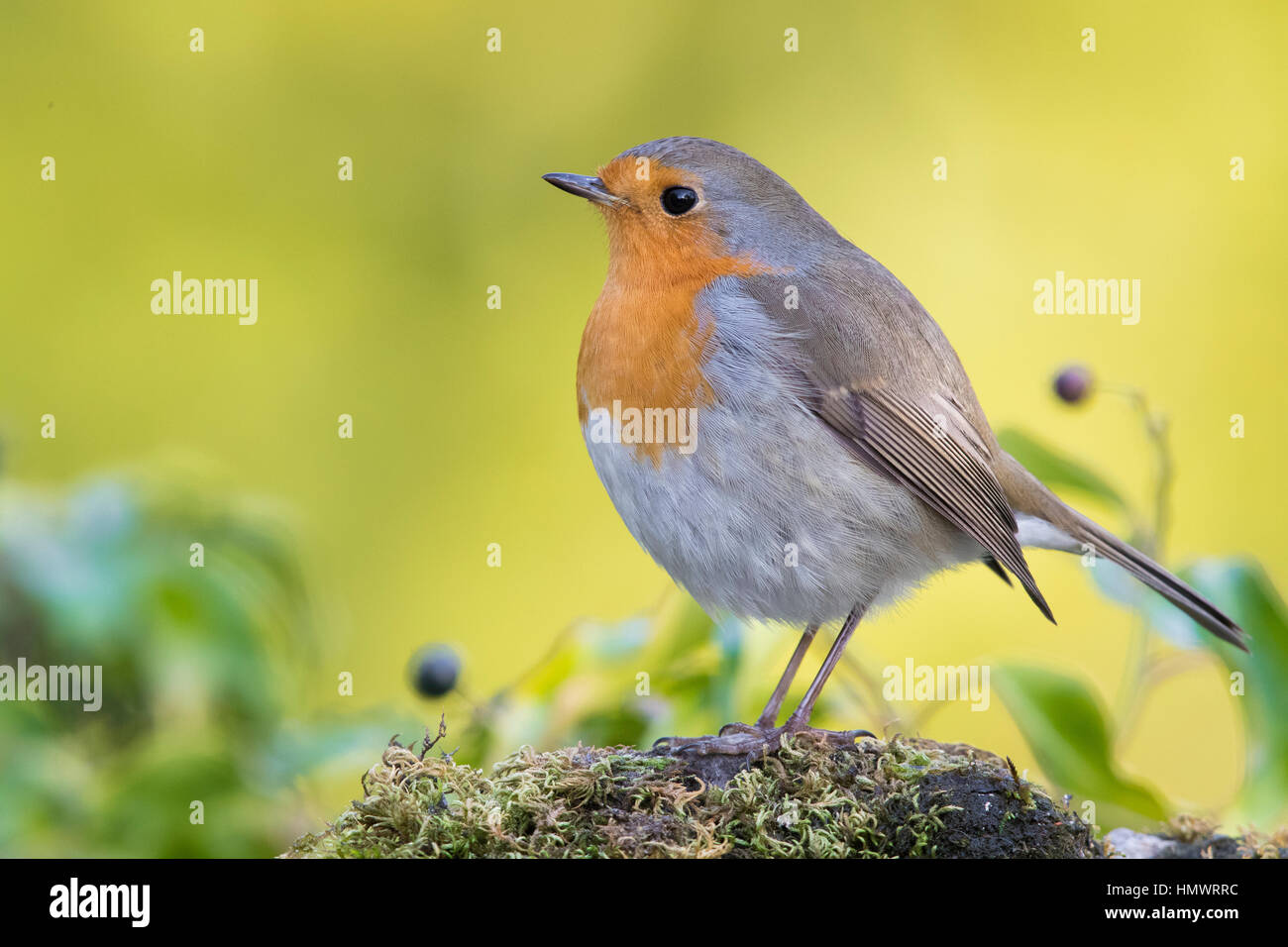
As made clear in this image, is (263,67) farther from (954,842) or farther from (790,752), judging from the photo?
(954,842)

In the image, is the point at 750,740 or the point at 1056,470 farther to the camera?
the point at 1056,470

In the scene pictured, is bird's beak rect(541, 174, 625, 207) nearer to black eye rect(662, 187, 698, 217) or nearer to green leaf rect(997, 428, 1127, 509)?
black eye rect(662, 187, 698, 217)

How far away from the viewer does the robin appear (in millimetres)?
3080

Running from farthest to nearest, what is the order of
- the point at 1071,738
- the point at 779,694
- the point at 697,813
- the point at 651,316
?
the point at 651,316, the point at 779,694, the point at 1071,738, the point at 697,813

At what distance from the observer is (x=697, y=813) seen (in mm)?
2600

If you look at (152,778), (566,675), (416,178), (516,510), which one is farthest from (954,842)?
(416,178)

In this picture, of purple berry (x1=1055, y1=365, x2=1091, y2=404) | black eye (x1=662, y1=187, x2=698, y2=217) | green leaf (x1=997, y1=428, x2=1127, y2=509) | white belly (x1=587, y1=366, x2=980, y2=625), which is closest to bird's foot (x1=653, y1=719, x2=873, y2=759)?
white belly (x1=587, y1=366, x2=980, y2=625)

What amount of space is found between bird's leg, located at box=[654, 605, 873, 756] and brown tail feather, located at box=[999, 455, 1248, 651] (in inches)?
26.8

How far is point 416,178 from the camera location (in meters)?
6.27

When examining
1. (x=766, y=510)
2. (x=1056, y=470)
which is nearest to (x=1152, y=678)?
(x=1056, y=470)

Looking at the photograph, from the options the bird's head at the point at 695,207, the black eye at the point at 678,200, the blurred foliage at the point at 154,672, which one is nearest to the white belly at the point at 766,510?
the bird's head at the point at 695,207

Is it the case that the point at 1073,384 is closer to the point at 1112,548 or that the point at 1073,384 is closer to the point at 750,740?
the point at 1112,548

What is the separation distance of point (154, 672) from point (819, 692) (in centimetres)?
164

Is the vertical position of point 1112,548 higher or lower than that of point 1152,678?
higher
